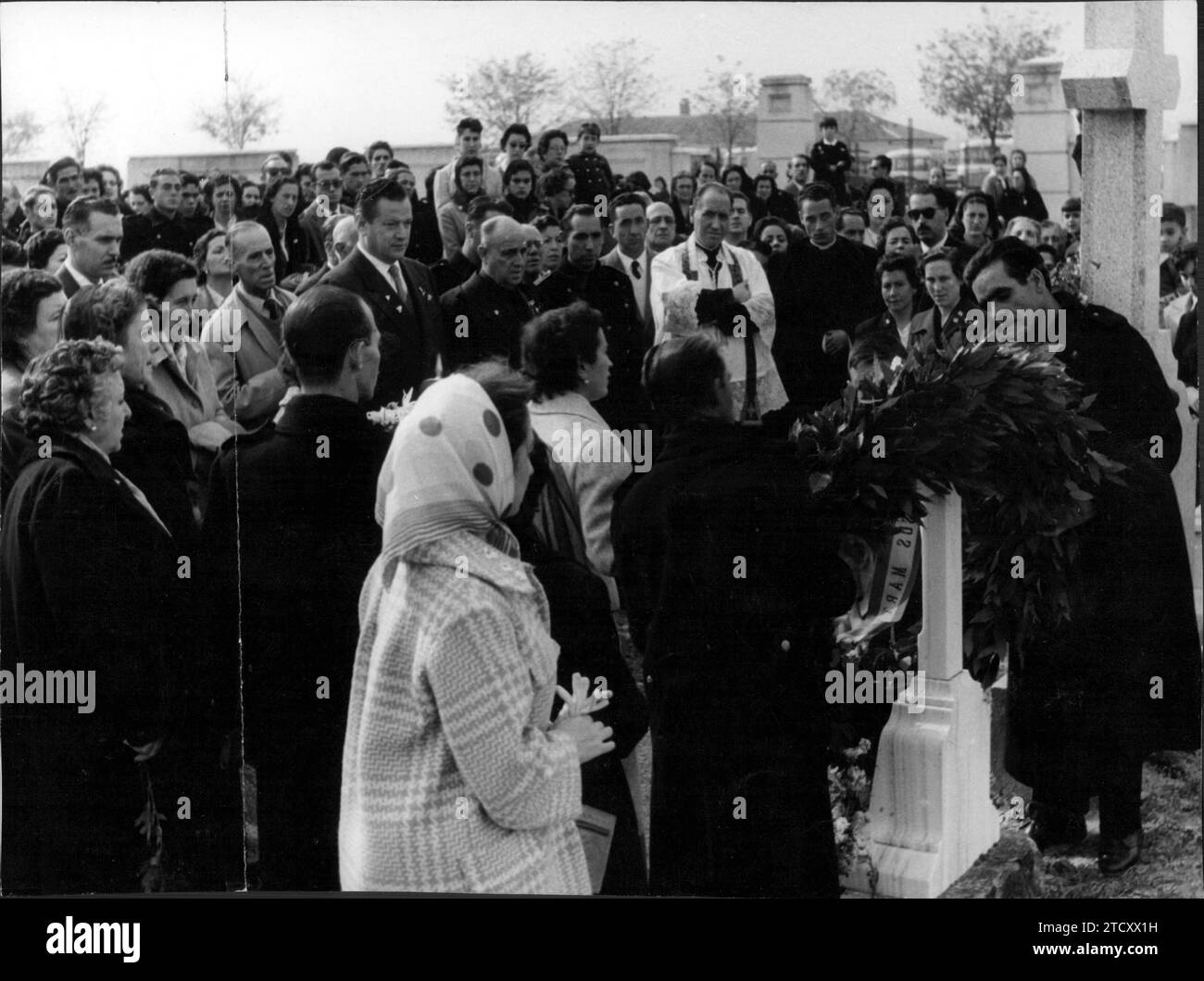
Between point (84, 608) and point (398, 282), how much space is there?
1.28 m

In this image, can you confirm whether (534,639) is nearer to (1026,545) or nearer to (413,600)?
(413,600)

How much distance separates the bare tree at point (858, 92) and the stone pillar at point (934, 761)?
3.64ft

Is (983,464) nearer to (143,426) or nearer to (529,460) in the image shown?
(529,460)

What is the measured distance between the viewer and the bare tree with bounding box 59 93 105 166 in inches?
209

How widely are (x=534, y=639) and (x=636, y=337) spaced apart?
1.03m

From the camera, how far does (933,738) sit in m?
5.22

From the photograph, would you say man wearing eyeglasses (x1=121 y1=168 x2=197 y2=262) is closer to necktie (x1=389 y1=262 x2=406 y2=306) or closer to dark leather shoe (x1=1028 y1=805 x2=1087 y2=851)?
necktie (x1=389 y1=262 x2=406 y2=306)

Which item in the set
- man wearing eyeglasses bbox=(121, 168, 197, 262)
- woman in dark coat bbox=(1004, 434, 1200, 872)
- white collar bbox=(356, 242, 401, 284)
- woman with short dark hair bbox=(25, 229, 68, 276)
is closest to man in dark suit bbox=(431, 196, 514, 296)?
white collar bbox=(356, 242, 401, 284)

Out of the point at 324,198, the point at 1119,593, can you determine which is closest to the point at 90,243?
the point at 324,198

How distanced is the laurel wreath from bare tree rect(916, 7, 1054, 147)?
67 centimetres

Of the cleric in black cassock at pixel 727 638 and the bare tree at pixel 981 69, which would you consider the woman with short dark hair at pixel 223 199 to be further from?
the bare tree at pixel 981 69

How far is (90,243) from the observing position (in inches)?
213

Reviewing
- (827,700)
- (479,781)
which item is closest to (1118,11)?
(827,700)

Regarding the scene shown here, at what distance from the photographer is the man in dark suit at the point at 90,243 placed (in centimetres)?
537
